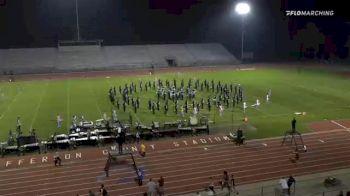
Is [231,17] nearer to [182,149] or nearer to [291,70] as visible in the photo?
[291,70]

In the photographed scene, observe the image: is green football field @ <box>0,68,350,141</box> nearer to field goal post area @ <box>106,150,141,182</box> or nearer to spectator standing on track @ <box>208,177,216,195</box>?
spectator standing on track @ <box>208,177,216,195</box>

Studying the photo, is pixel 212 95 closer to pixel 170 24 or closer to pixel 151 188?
pixel 151 188

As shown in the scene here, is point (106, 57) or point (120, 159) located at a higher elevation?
point (106, 57)

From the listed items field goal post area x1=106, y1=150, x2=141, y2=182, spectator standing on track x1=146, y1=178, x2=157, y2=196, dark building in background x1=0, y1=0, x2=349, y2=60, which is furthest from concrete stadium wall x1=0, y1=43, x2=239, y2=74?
spectator standing on track x1=146, y1=178, x2=157, y2=196

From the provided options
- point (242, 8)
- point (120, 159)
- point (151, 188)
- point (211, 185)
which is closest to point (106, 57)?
point (242, 8)

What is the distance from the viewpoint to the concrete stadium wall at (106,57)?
175ft

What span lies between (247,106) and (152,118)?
758 centimetres

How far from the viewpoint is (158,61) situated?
2254 inches

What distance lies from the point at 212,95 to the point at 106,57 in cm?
2611

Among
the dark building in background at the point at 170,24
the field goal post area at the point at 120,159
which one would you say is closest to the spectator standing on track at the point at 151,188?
the field goal post area at the point at 120,159

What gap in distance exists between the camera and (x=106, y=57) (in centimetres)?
5700

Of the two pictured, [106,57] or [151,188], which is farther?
[106,57]

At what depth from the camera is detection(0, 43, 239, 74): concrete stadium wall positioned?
175 ft

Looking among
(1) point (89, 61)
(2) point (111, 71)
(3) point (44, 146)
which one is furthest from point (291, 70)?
(3) point (44, 146)
